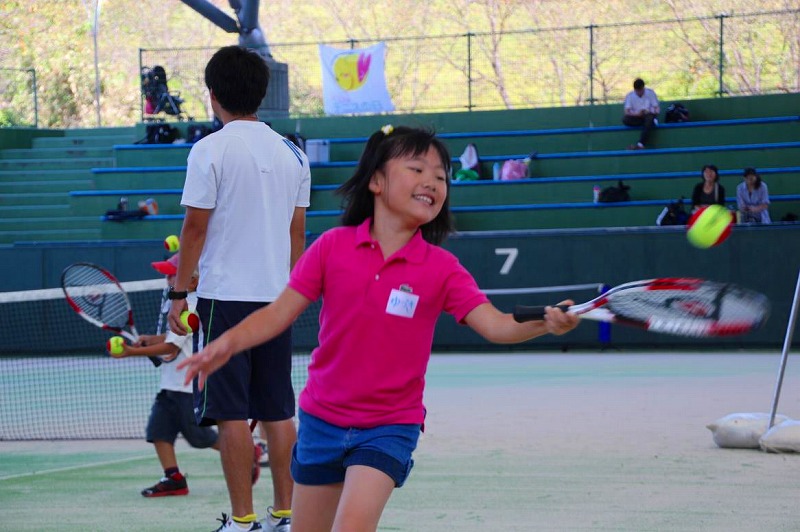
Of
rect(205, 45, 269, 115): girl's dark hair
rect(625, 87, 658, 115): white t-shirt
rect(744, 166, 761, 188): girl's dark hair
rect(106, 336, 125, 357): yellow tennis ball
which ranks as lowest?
rect(106, 336, 125, 357): yellow tennis ball

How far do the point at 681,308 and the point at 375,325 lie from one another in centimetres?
90

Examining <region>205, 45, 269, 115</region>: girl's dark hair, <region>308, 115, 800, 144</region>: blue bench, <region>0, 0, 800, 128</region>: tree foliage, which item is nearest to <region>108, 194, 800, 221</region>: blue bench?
<region>308, 115, 800, 144</region>: blue bench

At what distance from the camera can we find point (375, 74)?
20156mm

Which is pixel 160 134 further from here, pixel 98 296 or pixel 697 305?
pixel 697 305

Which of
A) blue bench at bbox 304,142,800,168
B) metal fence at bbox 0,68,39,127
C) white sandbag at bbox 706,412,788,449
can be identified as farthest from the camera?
metal fence at bbox 0,68,39,127

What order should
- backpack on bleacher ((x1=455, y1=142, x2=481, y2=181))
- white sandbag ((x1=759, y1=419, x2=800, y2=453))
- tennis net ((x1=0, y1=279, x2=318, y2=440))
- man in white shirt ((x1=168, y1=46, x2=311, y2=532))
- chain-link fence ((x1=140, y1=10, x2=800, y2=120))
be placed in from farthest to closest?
chain-link fence ((x1=140, y1=10, x2=800, y2=120))
backpack on bleacher ((x1=455, y1=142, x2=481, y2=181))
tennis net ((x1=0, y1=279, x2=318, y2=440))
white sandbag ((x1=759, y1=419, x2=800, y2=453))
man in white shirt ((x1=168, y1=46, x2=311, y2=532))

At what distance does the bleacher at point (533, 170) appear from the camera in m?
17.1

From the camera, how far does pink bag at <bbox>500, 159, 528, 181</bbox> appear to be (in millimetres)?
17750

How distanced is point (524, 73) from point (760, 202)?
14.8 m

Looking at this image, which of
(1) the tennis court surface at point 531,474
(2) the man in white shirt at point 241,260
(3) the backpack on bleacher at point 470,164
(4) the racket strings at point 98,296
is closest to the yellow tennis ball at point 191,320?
(2) the man in white shirt at point 241,260

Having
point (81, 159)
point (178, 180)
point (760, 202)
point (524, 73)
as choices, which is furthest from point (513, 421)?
point (524, 73)

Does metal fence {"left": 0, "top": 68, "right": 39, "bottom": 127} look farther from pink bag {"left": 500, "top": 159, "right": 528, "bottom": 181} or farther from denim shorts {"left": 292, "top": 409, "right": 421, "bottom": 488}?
denim shorts {"left": 292, "top": 409, "right": 421, "bottom": 488}

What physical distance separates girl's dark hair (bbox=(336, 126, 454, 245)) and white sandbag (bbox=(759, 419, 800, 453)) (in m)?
3.83

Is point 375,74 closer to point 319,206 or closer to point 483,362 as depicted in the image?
point 319,206
